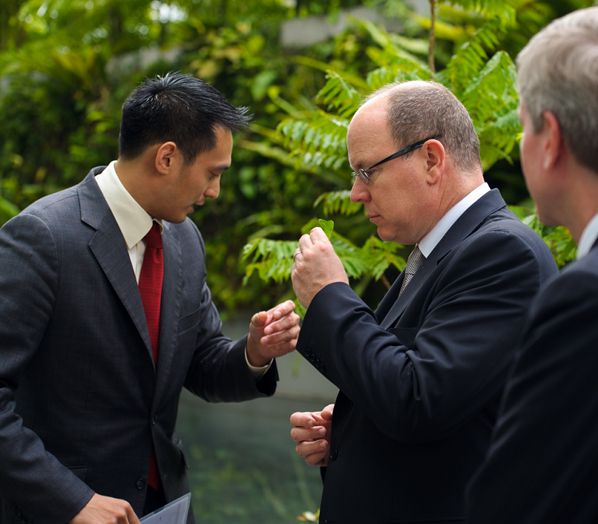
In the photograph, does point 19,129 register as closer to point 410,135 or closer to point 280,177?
point 280,177

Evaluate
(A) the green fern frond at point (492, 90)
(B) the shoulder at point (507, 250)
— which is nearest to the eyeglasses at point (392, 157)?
(B) the shoulder at point (507, 250)

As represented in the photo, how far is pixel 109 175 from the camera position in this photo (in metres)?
2.87

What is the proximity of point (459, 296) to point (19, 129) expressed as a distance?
1135 centimetres

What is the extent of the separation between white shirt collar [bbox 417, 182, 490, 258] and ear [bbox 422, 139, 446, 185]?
0.28 feet

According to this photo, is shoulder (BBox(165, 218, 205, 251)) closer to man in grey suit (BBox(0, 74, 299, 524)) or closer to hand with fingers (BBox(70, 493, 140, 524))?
man in grey suit (BBox(0, 74, 299, 524))

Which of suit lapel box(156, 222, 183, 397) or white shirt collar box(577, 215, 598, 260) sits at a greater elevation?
white shirt collar box(577, 215, 598, 260)

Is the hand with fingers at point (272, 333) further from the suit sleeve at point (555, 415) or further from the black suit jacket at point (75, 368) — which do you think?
the suit sleeve at point (555, 415)

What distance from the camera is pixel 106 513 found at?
8.07ft

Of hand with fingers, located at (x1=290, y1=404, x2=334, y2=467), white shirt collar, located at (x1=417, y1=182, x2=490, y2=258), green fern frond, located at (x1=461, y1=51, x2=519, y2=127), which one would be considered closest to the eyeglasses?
white shirt collar, located at (x1=417, y1=182, x2=490, y2=258)

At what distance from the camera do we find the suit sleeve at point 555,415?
1.32 m

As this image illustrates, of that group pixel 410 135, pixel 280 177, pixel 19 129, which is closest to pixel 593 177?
pixel 410 135

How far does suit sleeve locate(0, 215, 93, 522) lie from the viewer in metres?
2.43

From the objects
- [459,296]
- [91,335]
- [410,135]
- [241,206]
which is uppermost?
[410,135]

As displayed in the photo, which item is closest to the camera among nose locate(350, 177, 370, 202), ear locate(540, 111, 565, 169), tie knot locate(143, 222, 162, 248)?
ear locate(540, 111, 565, 169)
